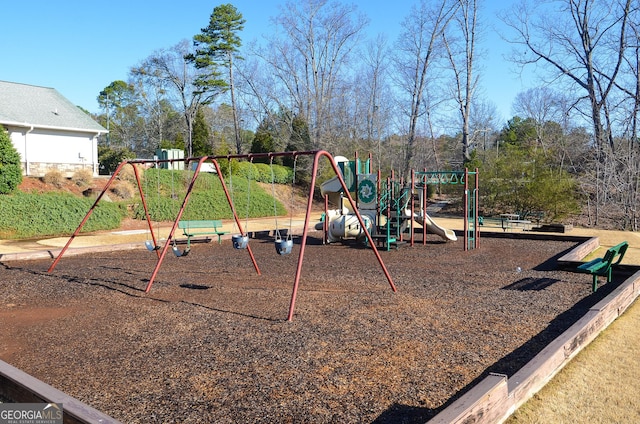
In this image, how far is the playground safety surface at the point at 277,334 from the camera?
4188mm

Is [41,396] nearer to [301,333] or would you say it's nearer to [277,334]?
[277,334]

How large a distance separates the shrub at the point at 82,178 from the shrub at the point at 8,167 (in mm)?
4087

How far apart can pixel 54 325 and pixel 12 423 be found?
2918mm

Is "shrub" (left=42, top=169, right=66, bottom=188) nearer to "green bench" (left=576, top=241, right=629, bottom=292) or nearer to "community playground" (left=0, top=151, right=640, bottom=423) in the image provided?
"community playground" (left=0, top=151, right=640, bottom=423)

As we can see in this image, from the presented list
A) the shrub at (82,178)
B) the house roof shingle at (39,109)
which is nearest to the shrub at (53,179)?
the shrub at (82,178)

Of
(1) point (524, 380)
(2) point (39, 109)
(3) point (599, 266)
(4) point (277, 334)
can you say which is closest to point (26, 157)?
(2) point (39, 109)

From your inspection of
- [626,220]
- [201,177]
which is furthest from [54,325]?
[626,220]

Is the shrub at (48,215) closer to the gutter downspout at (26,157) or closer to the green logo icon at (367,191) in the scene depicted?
the gutter downspout at (26,157)

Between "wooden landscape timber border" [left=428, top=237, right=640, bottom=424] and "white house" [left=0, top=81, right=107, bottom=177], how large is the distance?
23724 mm

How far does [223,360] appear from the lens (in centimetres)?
510

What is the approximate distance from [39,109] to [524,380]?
96.0ft

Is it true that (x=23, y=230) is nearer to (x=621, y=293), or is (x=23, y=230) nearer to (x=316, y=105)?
(x=621, y=293)

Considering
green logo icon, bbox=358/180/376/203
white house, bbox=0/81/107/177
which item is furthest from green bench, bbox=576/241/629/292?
white house, bbox=0/81/107/177

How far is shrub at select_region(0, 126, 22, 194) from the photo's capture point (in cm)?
1808
